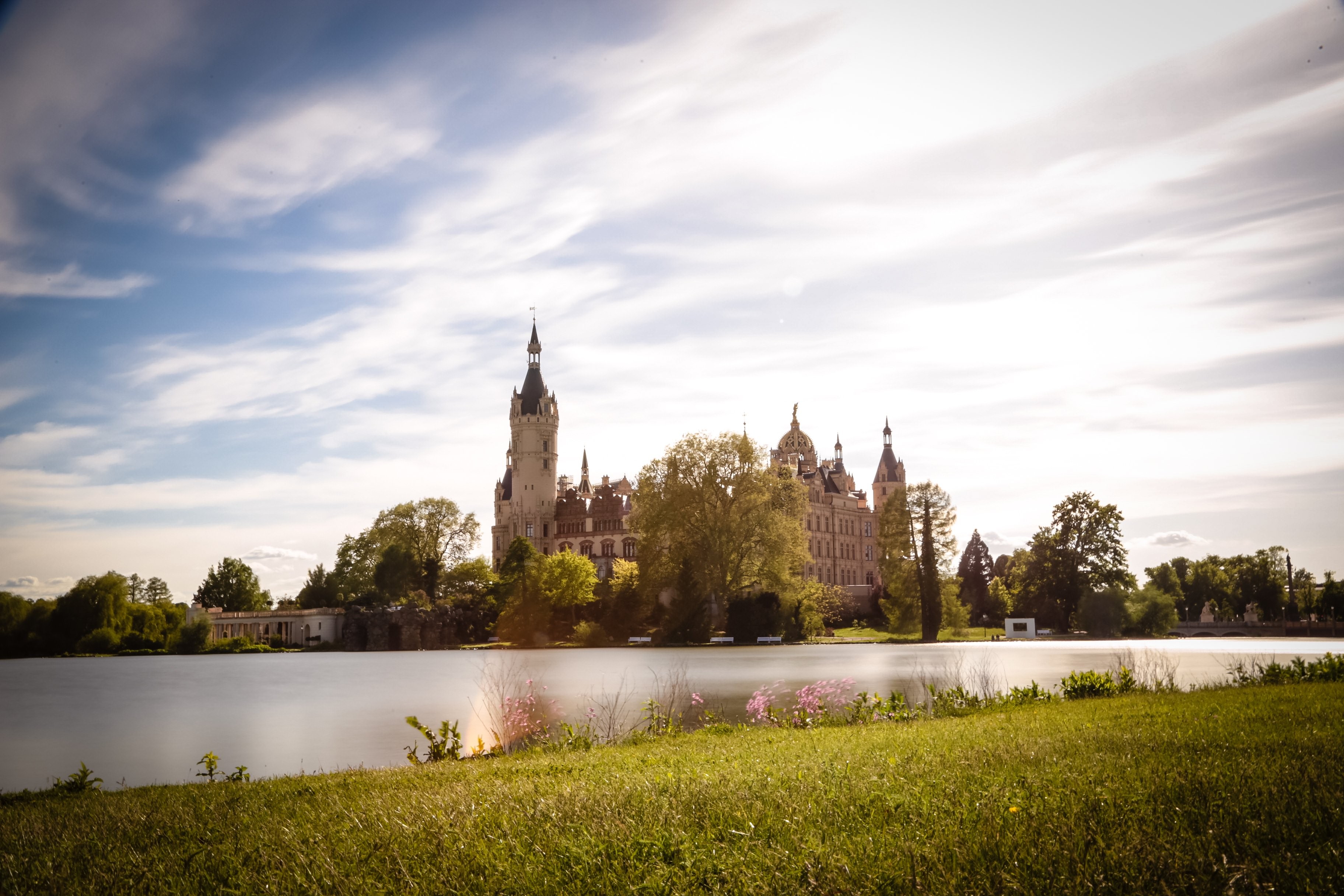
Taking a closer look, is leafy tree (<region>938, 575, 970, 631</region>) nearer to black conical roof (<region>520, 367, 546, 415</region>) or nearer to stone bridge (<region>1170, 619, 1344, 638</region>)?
stone bridge (<region>1170, 619, 1344, 638</region>)

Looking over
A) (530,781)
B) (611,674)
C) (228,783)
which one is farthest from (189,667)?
(530,781)

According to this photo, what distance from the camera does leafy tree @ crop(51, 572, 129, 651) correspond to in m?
54.8

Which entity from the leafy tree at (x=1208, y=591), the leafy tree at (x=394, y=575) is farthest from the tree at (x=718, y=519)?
the leafy tree at (x=1208, y=591)

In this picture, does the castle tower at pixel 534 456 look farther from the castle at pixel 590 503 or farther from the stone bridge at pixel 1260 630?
the stone bridge at pixel 1260 630


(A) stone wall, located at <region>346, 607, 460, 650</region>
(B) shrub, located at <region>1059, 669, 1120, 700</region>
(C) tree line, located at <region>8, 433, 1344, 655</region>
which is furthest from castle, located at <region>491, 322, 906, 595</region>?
(B) shrub, located at <region>1059, 669, 1120, 700</region>

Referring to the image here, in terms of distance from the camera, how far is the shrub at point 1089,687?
Answer: 14.8 metres

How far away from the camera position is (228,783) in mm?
10133

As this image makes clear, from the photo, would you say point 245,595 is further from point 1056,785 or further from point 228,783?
point 1056,785

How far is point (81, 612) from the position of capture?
54938 mm

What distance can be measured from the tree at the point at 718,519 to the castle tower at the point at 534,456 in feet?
159

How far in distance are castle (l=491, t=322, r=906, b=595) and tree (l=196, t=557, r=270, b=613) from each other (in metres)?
24.2

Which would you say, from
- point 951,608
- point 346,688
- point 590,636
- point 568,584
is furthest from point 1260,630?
point 346,688

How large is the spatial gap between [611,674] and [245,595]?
67.5 meters

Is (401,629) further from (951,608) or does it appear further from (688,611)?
(951,608)
